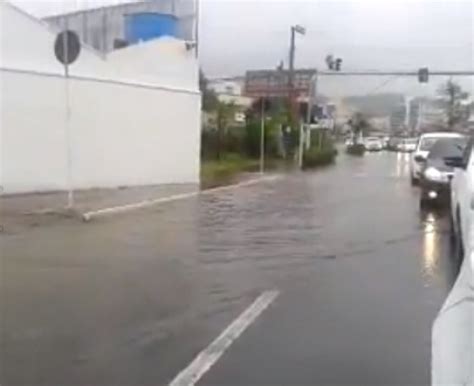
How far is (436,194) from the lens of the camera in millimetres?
18797

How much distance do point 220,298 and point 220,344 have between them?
1.78 metres

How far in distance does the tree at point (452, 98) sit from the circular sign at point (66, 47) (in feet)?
244

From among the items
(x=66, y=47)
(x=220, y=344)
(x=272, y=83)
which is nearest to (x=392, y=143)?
(x=272, y=83)

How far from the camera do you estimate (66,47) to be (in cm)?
1537

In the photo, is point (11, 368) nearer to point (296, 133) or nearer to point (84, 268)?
point (84, 268)

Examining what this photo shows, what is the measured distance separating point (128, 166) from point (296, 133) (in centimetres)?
3272

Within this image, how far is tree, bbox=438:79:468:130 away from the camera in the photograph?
87.3m

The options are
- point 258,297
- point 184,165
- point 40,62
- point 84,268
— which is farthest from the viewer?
point 184,165

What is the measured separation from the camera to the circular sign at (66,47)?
15328mm

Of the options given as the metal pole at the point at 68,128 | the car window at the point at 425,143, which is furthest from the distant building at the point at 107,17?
the metal pole at the point at 68,128

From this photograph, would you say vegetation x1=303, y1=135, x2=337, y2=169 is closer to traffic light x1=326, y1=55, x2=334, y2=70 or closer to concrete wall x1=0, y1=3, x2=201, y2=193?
traffic light x1=326, y1=55, x2=334, y2=70

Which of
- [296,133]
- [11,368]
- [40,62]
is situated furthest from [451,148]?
[296,133]

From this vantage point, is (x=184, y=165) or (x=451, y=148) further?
(x=184, y=165)

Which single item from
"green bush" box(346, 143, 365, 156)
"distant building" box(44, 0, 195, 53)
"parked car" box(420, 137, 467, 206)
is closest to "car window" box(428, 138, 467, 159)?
"parked car" box(420, 137, 467, 206)
